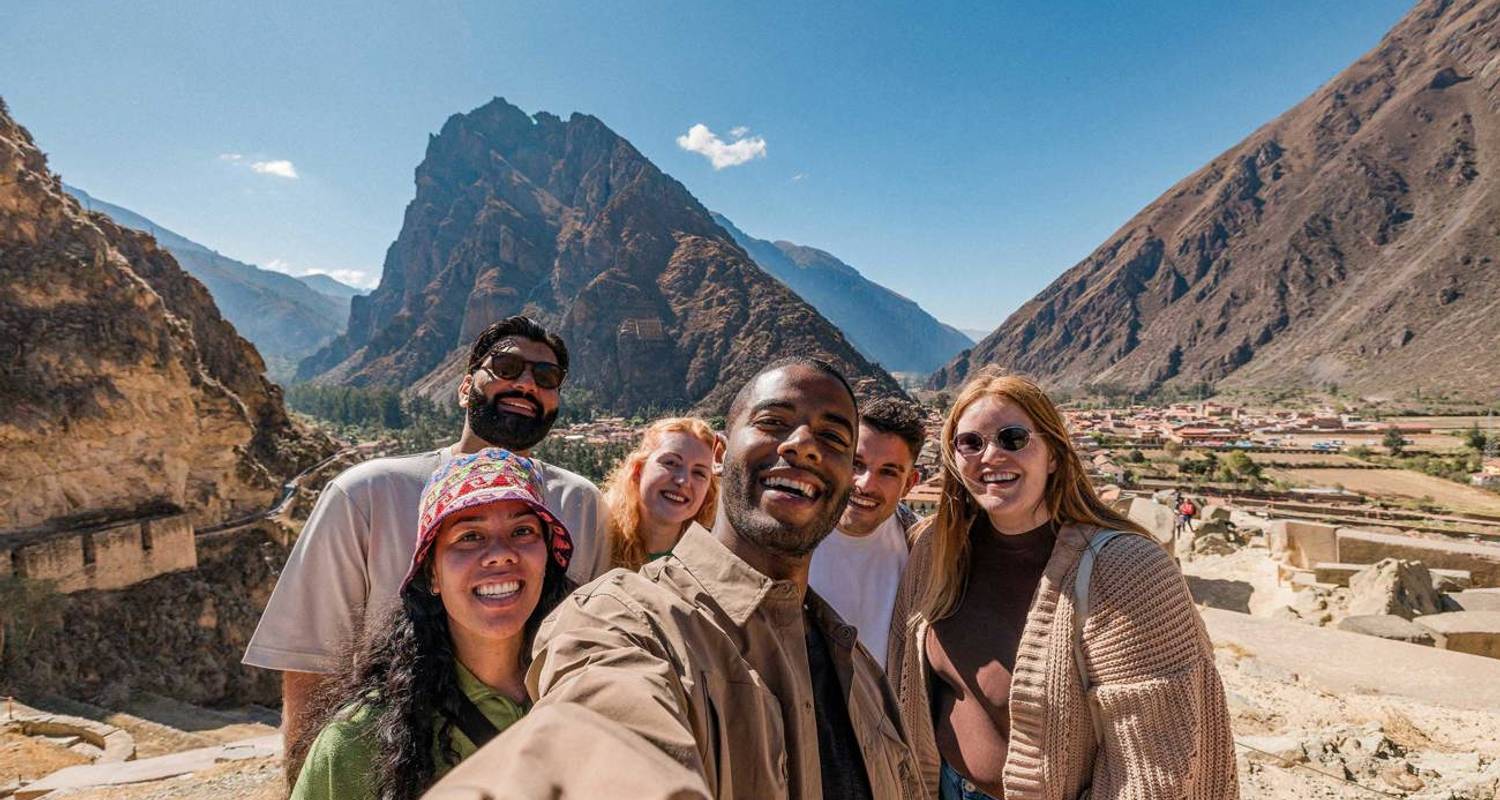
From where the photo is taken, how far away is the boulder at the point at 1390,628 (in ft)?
19.4

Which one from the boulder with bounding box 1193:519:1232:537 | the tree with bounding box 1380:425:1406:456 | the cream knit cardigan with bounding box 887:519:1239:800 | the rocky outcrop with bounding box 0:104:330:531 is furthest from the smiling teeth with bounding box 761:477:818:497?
the tree with bounding box 1380:425:1406:456

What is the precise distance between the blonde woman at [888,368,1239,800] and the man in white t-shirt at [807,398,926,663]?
13 cm

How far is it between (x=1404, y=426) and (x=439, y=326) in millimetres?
136570

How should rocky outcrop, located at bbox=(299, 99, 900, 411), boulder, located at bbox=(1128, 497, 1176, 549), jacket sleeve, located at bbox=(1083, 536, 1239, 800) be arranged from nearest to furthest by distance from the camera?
jacket sleeve, located at bbox=(1083, 536, 1239, 800) → boulder, located at bbox=(1128, 497, 1176, 549) → rocky outcrop, located at bbox=(299, 99, 900, 411)

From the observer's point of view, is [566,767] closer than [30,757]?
Yes

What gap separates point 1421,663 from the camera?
5297 millimetres

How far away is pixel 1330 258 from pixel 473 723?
460 feet

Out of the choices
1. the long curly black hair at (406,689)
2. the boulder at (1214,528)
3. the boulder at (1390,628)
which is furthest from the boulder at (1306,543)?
the long curly black hair at (406,689)

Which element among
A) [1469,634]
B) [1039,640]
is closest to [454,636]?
[1039,640]

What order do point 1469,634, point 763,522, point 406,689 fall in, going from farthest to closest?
point 1469,634, point 406,689, point 763,522

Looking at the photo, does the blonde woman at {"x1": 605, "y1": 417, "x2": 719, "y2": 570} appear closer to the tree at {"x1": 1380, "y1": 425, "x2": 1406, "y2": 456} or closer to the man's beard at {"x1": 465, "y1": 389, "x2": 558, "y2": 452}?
the man's beard at {"x1": 465, "y1": 389, "x2": 558, "y2": 452}

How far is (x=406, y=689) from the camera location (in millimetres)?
1614

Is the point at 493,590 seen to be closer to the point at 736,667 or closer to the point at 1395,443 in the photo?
the point at 736,667

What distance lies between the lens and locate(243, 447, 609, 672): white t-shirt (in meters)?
2.12
